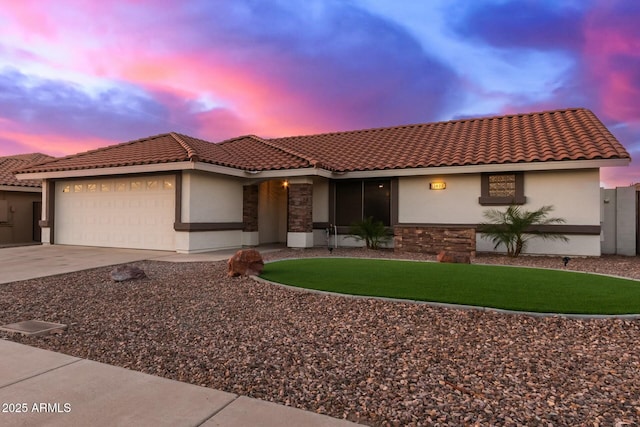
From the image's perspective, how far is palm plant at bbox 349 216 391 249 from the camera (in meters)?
14.5

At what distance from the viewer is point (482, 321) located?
16.3 ft

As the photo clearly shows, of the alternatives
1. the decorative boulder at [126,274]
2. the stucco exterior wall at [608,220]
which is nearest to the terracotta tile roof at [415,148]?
the stucco exterior wall at [608,220]

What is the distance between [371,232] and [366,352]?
10.6m

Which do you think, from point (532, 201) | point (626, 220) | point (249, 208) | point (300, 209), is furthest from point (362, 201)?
point (626, 220)

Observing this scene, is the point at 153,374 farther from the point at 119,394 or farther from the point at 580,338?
the point at 580,338

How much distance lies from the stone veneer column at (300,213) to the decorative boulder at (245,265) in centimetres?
642

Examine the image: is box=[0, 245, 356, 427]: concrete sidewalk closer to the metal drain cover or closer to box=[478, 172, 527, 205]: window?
the metal drain cover

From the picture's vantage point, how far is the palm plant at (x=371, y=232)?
14.5m

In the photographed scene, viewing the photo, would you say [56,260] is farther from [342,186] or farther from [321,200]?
[342,186]

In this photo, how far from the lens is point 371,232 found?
14555mm

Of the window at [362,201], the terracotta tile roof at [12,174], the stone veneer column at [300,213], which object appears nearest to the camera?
the stone veneer column at [300,213]

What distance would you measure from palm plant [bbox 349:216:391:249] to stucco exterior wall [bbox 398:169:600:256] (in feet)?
3.08

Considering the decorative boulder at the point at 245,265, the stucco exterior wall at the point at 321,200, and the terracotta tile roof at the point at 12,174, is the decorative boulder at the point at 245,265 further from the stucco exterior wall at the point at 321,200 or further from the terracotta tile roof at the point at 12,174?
the terracotta tile roof at the point at 12,174

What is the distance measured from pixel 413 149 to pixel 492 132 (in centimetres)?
353
